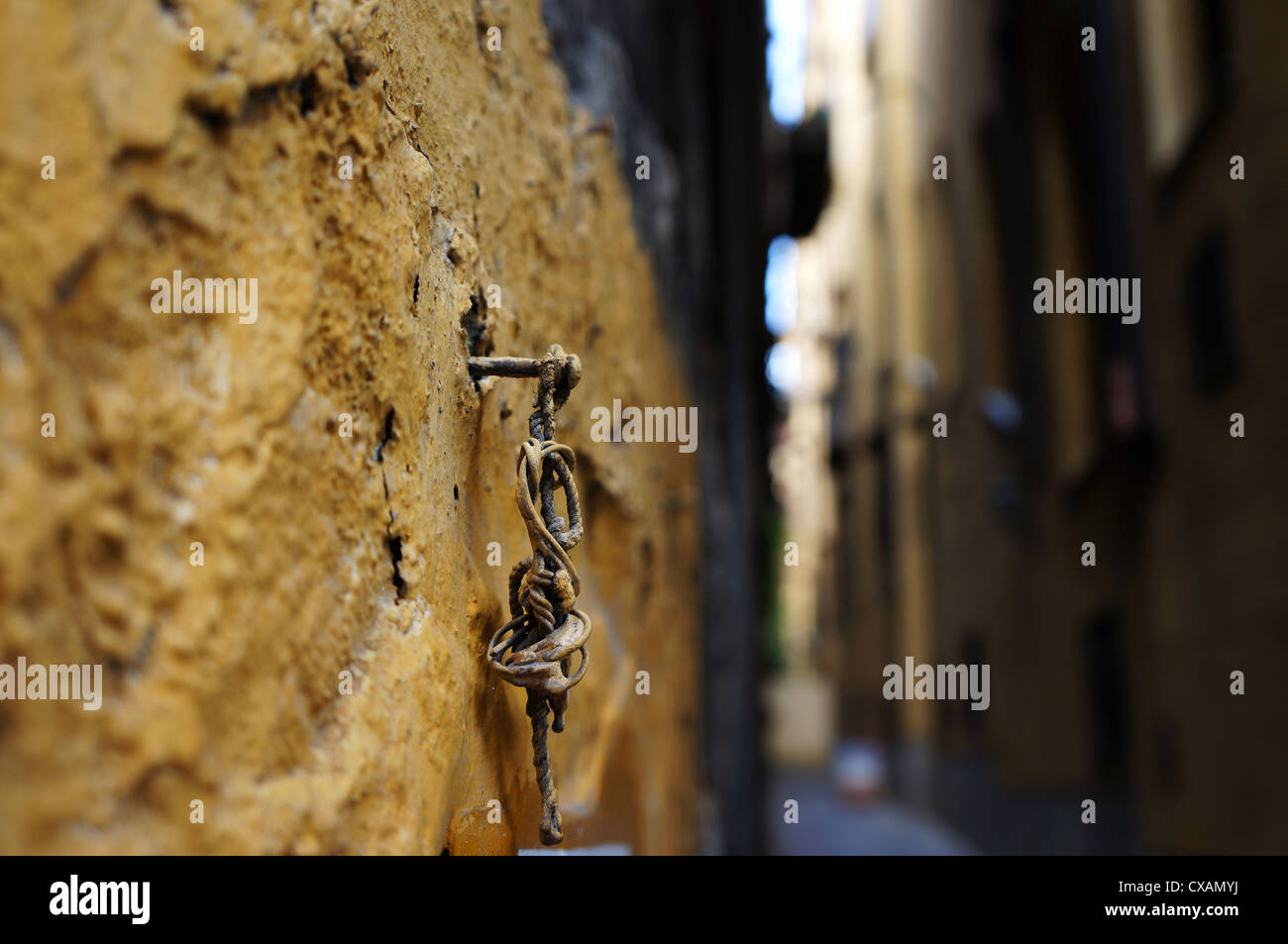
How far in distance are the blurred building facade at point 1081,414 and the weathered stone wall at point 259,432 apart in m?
5.08

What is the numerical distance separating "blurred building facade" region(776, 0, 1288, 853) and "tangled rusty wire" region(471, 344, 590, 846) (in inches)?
196

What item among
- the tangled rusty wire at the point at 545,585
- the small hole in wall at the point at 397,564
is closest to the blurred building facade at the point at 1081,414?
the tangled rusty wire at the point at 545,585

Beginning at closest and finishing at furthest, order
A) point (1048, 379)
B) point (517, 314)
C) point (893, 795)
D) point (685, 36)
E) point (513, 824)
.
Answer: point (513, 824) < point (517, 314) < point (685, 36) < point (1048, 379) < point (893, 795)

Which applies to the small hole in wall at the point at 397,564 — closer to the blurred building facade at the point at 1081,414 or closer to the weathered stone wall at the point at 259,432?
the weathered stone wall at the point at 259,432

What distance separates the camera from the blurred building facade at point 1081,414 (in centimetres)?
570

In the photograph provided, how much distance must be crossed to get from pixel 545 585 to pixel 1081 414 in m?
8.82

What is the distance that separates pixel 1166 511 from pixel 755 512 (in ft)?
8.29

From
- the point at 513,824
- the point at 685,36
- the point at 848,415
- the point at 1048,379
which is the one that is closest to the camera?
the point at 513,824

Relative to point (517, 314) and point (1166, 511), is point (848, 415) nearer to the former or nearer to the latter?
point (1166, 511)

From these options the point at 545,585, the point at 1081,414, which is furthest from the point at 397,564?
the point at 1081,414

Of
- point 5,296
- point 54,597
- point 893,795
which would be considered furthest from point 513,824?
point 893,795

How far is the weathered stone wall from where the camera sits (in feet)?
2.23

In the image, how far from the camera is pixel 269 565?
86cm

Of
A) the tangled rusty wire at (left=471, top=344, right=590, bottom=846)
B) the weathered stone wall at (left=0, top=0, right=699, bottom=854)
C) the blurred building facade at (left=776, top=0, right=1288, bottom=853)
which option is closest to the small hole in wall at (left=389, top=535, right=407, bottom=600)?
the weathered stone wall at (left=0, top=0, right=699, bottom=854)
